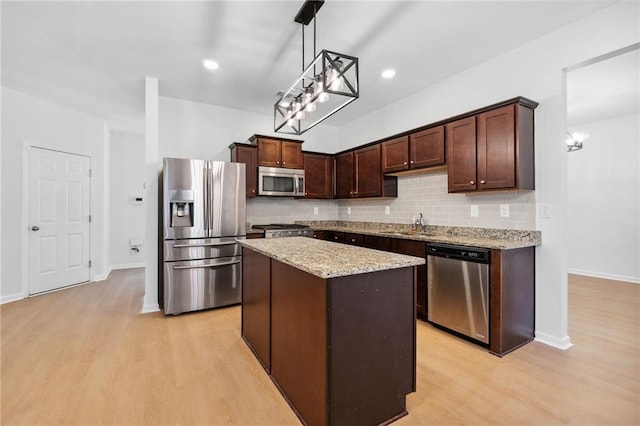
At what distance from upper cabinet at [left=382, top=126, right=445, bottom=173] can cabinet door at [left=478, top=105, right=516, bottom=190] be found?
47cm

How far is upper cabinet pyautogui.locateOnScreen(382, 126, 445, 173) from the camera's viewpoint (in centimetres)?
335

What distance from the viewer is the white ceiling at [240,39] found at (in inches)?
93.3

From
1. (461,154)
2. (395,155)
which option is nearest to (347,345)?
(461,154)

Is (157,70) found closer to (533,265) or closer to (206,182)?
(206,182)

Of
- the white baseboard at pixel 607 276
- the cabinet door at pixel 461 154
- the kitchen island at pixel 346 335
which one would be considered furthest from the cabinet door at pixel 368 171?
the white baseboard at pixel 607 276

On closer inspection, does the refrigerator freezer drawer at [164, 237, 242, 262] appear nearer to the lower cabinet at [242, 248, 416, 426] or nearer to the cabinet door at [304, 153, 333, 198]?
the cabinet door at [304, 153, 333, 198]

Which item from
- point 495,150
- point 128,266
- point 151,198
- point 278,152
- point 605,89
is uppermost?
point 605,89

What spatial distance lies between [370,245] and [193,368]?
241cm

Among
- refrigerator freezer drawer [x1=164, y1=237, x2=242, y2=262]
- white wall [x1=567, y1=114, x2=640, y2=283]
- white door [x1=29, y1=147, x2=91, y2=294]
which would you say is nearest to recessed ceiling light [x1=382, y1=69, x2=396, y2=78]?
refrigerator freezer drawer [x1=164, y1=237, x2=242, y2=262]

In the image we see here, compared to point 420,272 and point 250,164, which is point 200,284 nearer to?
point 250,164

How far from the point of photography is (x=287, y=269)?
1870 mm

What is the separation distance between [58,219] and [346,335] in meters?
5.21

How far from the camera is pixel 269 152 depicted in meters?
4.46

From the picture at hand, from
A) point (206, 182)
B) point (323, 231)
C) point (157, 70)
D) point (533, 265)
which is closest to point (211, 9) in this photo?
point (157, 70)
